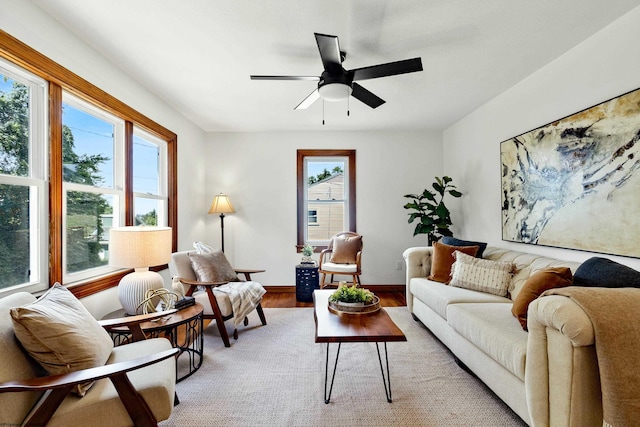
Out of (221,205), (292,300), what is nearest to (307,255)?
(292,300)

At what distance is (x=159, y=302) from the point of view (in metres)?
2.41

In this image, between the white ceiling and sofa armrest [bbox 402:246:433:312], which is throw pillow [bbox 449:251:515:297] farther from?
the white ceiling

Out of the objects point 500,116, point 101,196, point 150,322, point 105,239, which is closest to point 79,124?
point 101,196

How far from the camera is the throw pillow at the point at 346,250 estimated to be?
4355 mm

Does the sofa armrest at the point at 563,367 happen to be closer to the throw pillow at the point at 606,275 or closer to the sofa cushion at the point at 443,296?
the throw pillow at the point at 606,275

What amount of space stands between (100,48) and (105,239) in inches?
63.4

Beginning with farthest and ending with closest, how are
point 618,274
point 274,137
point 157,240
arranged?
point 274,137 < point 157,240 < point 618,274

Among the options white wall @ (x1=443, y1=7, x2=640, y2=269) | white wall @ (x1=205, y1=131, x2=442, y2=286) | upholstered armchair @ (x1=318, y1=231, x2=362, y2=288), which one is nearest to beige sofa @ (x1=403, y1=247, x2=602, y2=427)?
white wall @ (x1=443, y1=7, x2=640, y2=269)

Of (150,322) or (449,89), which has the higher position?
(449,89)

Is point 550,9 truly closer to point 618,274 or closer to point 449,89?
point 449,89

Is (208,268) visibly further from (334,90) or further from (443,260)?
(443,260)

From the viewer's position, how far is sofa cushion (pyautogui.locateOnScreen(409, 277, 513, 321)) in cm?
250

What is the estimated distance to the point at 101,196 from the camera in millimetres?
2684

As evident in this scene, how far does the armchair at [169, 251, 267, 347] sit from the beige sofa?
71.8 inches
